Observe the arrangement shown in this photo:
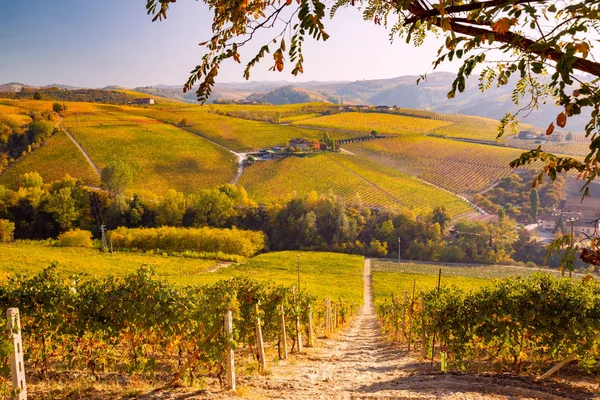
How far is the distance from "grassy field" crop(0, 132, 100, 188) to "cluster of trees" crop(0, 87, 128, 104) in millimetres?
37350

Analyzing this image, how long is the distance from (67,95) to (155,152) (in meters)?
57.2

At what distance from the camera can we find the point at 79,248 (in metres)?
49.5

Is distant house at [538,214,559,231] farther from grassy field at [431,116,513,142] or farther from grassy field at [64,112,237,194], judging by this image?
grassy field at [64,112,237,194]

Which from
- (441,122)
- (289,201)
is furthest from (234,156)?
(441,122)

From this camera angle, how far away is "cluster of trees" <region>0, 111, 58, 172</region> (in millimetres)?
79325

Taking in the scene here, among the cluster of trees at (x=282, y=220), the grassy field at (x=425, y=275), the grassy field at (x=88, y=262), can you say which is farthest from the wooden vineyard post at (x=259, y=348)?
the cluster of trees at (x=282, y=220)

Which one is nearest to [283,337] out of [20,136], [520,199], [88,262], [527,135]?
[88,262]

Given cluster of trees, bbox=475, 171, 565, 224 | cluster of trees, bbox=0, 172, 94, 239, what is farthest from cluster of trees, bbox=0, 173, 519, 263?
cluster of trees, bbox=475, 171, 565, 224

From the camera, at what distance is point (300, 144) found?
9238 centimetres

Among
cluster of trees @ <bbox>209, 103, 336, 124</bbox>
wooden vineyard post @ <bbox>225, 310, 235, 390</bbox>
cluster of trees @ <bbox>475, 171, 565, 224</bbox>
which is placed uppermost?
cluster of trees @ <bbox>209, 103, 336, 124</bbox>

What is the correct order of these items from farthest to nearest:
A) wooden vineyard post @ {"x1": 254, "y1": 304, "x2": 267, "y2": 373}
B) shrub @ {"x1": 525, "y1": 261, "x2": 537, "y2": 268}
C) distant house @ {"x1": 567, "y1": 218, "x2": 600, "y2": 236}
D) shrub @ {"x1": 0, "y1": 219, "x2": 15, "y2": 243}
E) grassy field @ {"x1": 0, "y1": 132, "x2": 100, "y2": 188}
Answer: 1. grassy field @ {"x1": 0, "y1": 132, "x2": 100, "y2": 188}
2. shrub @ {"x1": 525, "y1": 261, "x2": 537, "y2": 268}
3. shrub @ {"x1": 0, "y1": 219, "x2": 15, "y2": 243}
4. wooden vineyard post @ {"x1": 254, "y1": 304, "x2": 267, "y2": 373}
5. distant house @ {"x1": 567, "y1": 218, "x2": 600, "y2": 236}

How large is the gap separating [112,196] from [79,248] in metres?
19.7

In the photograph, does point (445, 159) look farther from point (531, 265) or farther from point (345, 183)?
point (531, 265)

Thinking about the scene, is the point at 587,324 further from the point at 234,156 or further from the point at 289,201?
the point at 234,156
